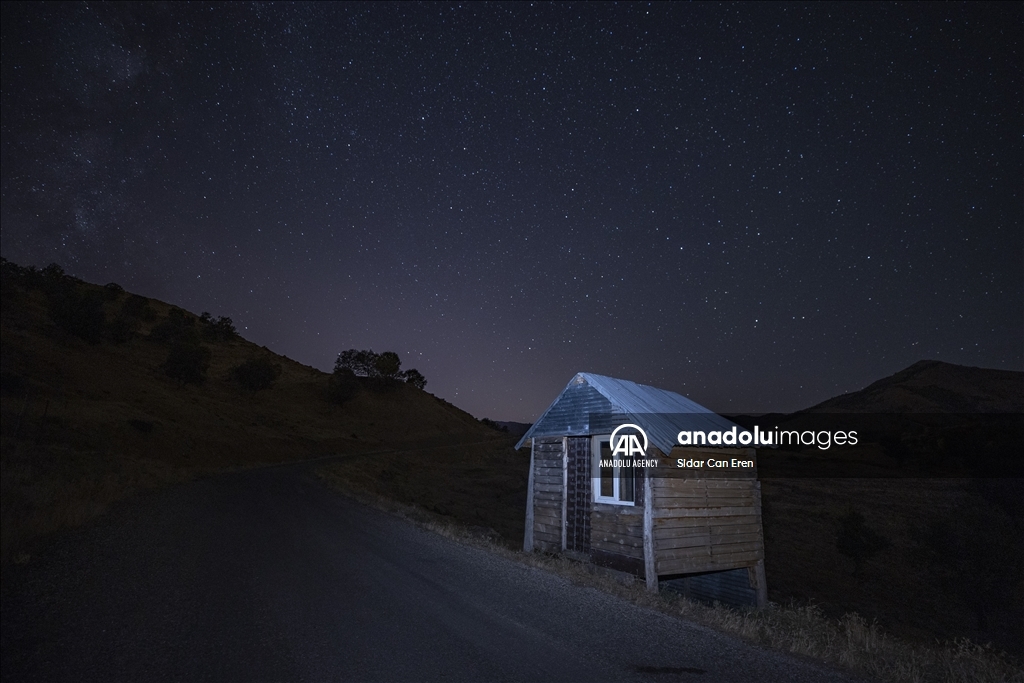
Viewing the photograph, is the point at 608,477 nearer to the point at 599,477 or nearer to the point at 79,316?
Answer: the point at 599,477

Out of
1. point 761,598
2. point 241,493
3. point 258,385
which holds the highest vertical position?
point 258,385

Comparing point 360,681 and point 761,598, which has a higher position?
point 360,681

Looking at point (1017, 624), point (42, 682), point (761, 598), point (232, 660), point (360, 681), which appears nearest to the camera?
point (42, 682)

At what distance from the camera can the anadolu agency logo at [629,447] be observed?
40.6ft

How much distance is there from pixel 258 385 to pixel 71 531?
60526 millimetres

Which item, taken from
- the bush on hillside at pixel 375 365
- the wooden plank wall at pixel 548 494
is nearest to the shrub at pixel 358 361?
the bush on hillside at pixel 375 365

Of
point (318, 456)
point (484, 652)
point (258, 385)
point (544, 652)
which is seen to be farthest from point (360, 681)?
point (258, 385)

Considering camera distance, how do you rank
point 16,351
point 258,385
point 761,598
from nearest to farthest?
point 761,598
point 16,351
point 258,385

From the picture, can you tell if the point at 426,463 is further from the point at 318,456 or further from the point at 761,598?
the point at 761,598

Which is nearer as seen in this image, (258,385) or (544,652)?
(544,652)

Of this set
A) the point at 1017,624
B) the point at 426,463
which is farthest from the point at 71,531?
the point at 426,463

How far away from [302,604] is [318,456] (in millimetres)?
41645

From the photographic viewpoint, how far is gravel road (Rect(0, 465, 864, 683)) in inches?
198

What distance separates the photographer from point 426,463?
43125 mm
